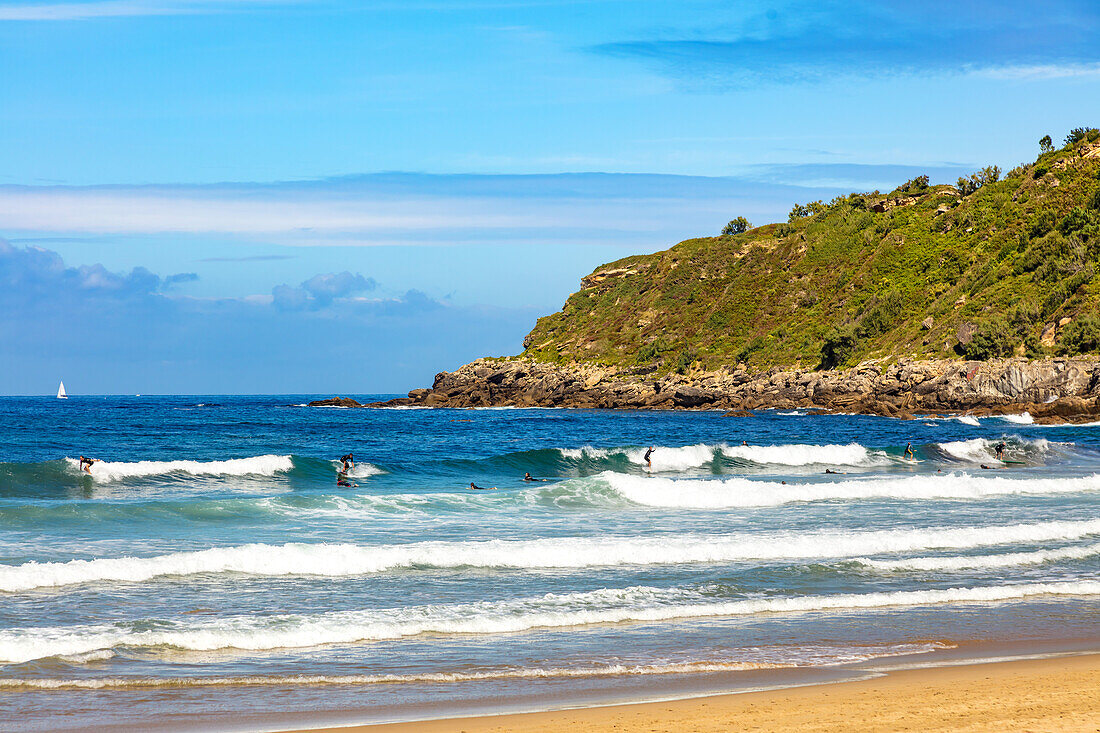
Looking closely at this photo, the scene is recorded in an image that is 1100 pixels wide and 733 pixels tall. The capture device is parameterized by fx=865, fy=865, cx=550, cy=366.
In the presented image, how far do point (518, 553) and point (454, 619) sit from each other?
4.03 m

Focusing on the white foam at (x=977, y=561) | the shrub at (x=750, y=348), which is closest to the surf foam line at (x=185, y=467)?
the white foam at (x=977, y=561)

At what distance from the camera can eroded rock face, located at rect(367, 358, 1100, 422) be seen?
57406mm

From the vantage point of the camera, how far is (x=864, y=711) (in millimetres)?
7102

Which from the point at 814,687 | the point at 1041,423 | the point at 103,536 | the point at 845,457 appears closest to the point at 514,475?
the point at 845,457

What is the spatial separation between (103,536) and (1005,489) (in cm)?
2320

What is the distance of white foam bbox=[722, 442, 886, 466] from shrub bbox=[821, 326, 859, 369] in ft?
150

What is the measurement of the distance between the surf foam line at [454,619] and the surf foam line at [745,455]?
21.8 meters

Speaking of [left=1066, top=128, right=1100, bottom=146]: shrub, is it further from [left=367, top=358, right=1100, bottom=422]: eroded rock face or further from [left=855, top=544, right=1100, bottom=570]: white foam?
[left=855, top=544, right=1100, bottom=570]: white foam

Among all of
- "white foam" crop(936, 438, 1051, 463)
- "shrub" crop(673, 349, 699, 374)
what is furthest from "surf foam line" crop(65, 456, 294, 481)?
"shrub" crop(673, 349, 699, 374)

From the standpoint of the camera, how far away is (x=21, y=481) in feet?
81.9

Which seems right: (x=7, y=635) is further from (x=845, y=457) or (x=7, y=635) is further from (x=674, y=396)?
(x=674, y=396)

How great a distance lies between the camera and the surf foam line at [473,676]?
7.89 metres

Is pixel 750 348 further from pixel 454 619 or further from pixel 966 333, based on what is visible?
pixel 454 619

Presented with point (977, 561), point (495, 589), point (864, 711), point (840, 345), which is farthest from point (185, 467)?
point (840, 345)
